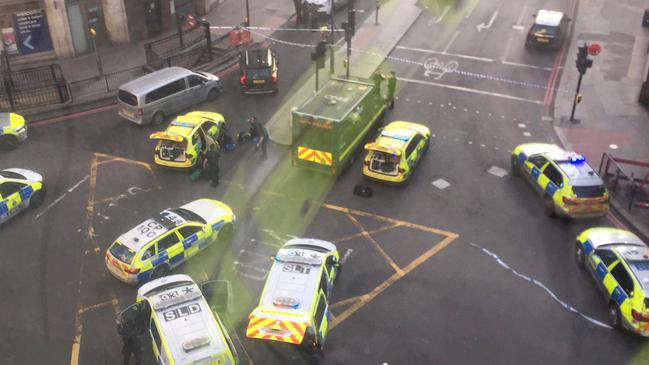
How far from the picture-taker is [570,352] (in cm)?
1706

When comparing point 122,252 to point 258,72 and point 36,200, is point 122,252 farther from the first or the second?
point 258,72

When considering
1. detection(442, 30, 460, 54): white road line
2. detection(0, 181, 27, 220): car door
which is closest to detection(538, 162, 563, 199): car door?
detection(442, 30, 460, 54): white road line

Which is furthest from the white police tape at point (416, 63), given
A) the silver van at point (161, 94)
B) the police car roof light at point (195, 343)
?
the police car roof light at point (195, 343)

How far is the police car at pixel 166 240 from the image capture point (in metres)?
18.6

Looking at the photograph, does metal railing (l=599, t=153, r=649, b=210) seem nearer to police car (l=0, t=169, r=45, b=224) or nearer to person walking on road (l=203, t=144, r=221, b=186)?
person walking on road (l=203, t=144, r=221, b=186)

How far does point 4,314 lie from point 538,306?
14.9 meters

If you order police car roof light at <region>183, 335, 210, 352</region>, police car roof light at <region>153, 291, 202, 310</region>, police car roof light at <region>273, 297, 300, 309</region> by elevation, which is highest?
police car roof light at <region>273, 297, 300, 309</region>

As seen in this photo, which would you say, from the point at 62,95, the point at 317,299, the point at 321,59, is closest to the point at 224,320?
the point at 317,299

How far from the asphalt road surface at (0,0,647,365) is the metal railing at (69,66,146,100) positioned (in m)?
1.74

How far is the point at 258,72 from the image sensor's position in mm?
30391

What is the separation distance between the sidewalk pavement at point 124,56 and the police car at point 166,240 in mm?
11673

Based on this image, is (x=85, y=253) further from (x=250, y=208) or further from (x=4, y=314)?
(x=250, y=208)

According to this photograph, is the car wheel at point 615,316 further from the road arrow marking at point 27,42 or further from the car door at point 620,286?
the road arrow marking at point 27,42

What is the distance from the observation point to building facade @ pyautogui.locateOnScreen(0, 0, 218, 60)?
1283 inches
